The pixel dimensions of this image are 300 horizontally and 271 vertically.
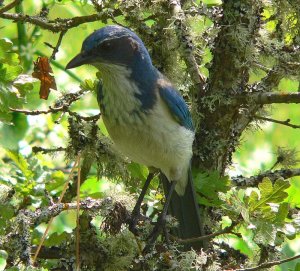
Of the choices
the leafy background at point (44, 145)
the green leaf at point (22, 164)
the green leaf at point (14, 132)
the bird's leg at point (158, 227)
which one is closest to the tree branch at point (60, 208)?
the leafy background at point (44, 145)

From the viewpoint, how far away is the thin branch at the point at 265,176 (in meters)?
3.77

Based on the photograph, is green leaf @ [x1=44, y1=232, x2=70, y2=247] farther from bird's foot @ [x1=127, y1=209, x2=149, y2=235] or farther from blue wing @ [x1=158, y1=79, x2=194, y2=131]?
blue wing @ [x1=158, y1=79, x2=194, y2=131]

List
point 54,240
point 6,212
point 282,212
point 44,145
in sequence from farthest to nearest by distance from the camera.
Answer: point 44,145
point 54,240
point 6,212
point 282,212

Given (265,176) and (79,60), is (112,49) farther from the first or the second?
(265,176)

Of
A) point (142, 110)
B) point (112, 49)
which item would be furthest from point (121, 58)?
point (142, 110)

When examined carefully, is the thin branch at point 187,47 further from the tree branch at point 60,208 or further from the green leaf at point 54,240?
the green leaf at point 54,240

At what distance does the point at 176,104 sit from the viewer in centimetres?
Answer: 394

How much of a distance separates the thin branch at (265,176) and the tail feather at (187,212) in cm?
24

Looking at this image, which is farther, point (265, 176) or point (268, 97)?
point (265, 176)

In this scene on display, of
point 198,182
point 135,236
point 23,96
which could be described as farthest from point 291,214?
point 23,96

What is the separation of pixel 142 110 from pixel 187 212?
1.99 feet

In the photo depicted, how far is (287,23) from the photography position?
404 centimetres

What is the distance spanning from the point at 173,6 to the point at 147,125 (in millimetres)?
637

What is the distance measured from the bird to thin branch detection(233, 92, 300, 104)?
0.36m
